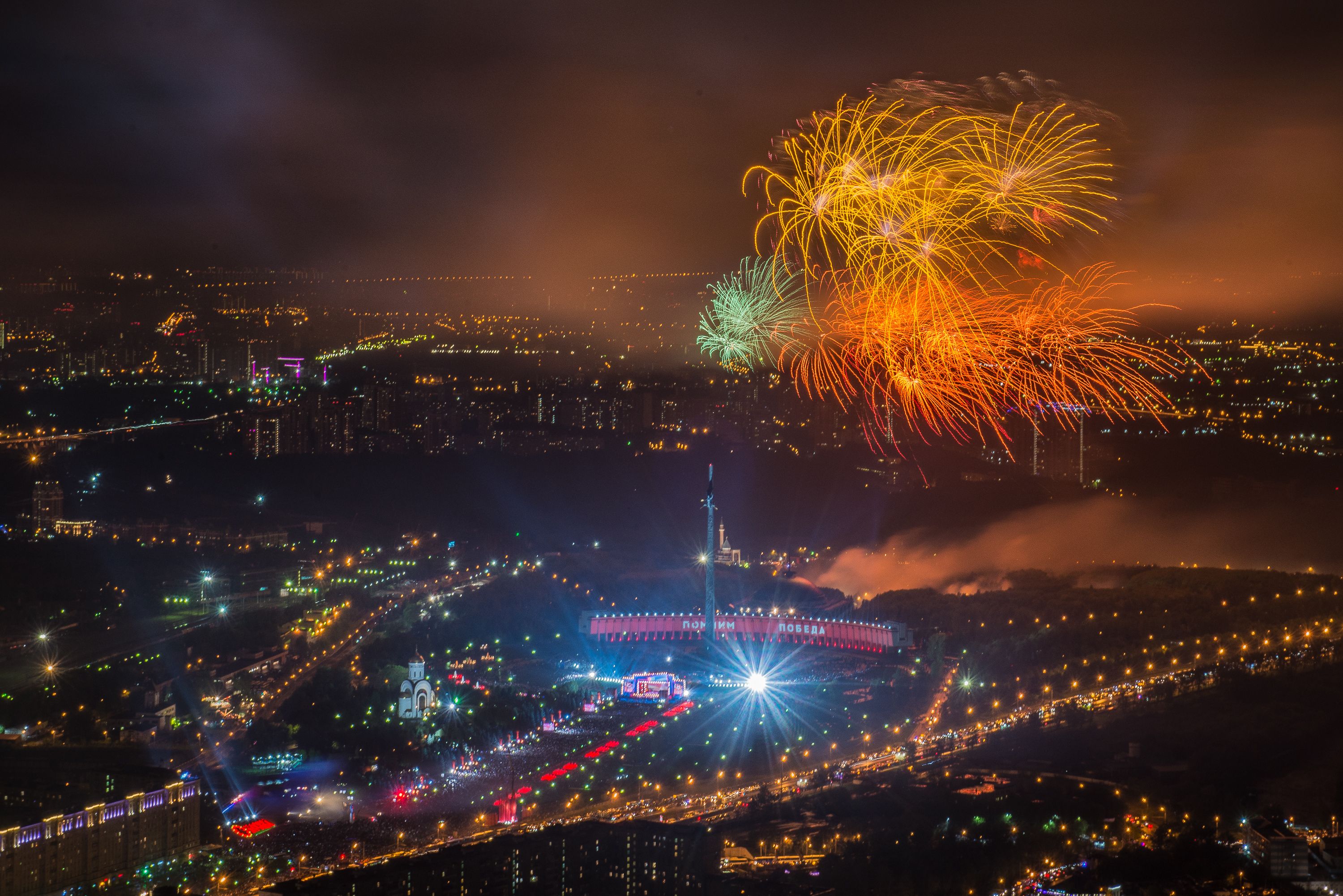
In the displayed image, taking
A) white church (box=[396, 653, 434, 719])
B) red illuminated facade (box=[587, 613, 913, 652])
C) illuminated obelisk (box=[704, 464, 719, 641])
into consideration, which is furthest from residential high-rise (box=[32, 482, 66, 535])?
white church (box=[396, 653, 434, 719])

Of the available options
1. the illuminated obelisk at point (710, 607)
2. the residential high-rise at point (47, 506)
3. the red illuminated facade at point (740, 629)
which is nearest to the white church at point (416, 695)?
the red illuminated facade at point (740, 629)

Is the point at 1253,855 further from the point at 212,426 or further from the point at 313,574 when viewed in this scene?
the point at 212,426

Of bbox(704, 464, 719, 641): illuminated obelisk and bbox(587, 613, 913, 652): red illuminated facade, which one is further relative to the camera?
bbox(704, 464, 719, 641): illuminated obelisk

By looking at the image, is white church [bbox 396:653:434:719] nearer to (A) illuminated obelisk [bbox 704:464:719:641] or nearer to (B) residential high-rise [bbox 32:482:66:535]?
(A) illuminated obelisk [bbox 704:464:719:641]

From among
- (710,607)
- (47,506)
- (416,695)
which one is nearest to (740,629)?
(710,607)

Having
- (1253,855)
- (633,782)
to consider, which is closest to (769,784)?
(633,782)

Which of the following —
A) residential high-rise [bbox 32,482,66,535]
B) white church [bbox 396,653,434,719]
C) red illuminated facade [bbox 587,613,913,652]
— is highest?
residential high-rise [bbox 32,482,66,535]
